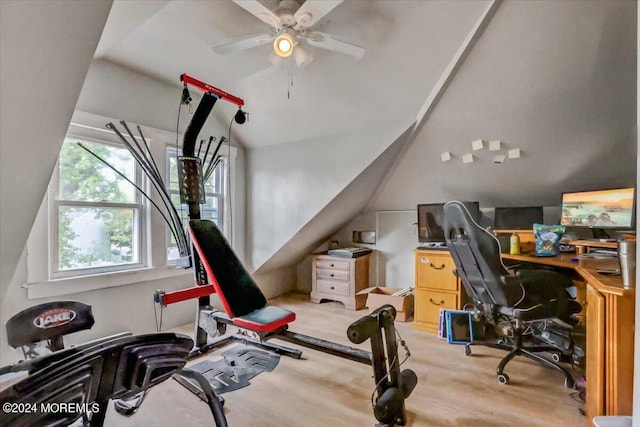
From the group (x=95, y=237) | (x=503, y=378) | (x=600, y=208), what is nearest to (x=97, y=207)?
(x=95, y=237)

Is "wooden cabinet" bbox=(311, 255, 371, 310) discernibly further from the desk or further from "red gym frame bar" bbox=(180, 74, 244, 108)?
the desk

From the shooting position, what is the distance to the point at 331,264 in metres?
3.92

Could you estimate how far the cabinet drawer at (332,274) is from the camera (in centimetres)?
379

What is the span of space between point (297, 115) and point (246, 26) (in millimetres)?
1059

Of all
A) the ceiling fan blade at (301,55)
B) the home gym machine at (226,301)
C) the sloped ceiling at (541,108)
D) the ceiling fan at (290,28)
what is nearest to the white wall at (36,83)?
the ceiling fan at (290,28)

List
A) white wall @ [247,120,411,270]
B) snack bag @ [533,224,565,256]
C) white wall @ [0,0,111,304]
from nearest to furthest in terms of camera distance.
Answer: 1. white wall @ [0,0,111,304]
2. snack bag @ [533,224,565,256]
3. white wall @ [247,120,411,270]

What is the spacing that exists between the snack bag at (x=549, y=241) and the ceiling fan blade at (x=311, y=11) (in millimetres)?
2316

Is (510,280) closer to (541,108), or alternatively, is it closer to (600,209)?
(600,209)

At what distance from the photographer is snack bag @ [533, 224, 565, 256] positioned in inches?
93.9

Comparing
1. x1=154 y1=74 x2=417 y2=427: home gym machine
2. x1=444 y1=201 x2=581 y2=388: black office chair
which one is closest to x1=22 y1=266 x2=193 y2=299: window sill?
x1=154 y1=74 x2=417 y2=427: home gym machine

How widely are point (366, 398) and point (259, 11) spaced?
7.73 feet

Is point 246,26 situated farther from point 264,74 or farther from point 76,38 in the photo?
point 76,38

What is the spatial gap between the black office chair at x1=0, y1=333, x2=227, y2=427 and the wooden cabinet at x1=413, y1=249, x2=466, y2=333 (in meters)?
2.55

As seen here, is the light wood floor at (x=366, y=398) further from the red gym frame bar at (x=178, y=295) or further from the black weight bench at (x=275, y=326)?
the red gym frame bar at (x=178, y=295)
